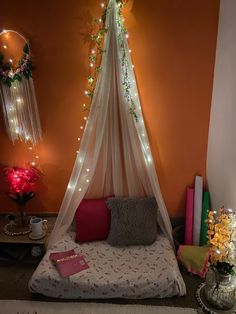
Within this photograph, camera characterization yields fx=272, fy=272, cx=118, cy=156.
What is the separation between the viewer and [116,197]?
279 centimetres

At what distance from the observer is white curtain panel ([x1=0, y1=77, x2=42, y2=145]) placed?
2.64 meters

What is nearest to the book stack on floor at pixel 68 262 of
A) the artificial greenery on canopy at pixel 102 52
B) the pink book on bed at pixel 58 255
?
the pink book on bed at pixel 58 255

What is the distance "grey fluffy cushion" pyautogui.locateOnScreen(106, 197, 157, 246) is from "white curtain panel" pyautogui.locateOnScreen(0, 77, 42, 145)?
1105 millimetres

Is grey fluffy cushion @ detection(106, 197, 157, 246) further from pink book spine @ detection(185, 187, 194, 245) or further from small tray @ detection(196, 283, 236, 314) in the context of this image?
small tray @ detection(196, 283, 236, 314)

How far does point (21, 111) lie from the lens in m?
2.69

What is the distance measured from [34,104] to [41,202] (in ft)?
3.59

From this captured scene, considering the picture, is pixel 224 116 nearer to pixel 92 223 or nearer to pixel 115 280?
pixel 92 223

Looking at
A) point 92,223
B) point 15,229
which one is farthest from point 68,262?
point 15,229

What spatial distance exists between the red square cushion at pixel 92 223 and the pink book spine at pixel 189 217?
0.83 meters

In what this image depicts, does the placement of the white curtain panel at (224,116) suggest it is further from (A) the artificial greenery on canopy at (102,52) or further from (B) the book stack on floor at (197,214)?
(A) the artificial greenery on canopy at (102,52)

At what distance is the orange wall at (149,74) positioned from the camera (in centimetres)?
248

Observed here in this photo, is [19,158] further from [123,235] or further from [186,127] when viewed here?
[186,127]

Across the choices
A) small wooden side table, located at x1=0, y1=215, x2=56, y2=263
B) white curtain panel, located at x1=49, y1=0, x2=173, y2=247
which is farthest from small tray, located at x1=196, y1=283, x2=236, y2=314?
small wooden side table, located at x1=0, y1=215, x2=56, y2=263

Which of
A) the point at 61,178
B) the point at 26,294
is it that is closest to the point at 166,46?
the point at 61,178
